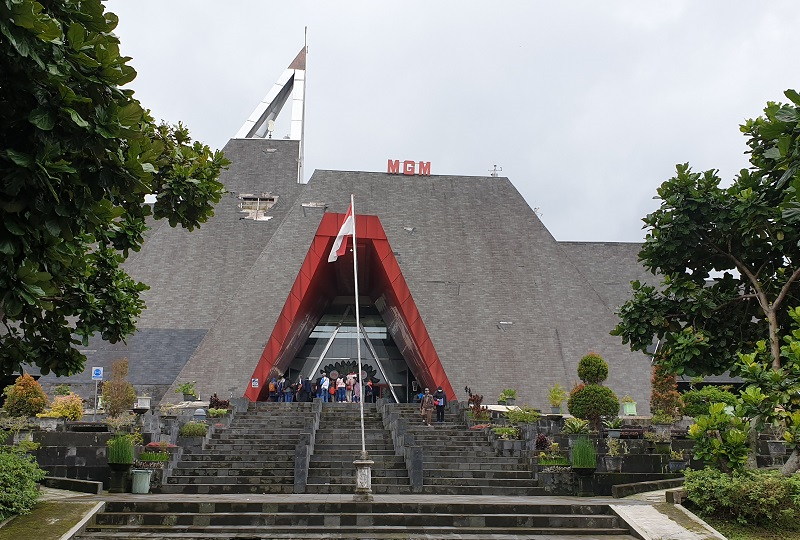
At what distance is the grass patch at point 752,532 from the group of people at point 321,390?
51.7 feet

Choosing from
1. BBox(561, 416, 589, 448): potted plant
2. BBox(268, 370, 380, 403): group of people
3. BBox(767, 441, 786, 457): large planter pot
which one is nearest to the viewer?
BBox(561, 416, 589, 448): potted plant

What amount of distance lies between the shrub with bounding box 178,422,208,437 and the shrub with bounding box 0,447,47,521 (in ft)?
20.8

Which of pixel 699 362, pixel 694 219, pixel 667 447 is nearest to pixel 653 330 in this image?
pixel 699 362

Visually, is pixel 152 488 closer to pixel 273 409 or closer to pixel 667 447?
pixel 273 409

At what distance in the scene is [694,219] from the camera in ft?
41.7

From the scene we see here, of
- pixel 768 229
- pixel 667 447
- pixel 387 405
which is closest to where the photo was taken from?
pixel 768 229

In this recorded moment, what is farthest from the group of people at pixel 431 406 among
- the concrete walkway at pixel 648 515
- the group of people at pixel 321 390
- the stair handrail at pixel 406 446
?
the concrete walkway at pixel 648 515

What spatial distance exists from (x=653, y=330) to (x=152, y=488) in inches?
403

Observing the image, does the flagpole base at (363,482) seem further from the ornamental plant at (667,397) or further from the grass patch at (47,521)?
the ornamental plant at (667,397)

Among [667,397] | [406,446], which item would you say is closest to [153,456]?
[406,446]

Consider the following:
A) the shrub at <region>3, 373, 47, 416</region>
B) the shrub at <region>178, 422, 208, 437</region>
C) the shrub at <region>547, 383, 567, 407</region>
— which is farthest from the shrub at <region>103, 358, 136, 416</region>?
the shrub at <region>547, 383, 567, 407</region>

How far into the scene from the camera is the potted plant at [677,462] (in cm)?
1607

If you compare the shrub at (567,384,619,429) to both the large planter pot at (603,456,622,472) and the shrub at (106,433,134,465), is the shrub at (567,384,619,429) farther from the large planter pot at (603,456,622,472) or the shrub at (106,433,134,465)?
the shrub at (106,433,134,465)

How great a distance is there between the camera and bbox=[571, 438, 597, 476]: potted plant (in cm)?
1445
